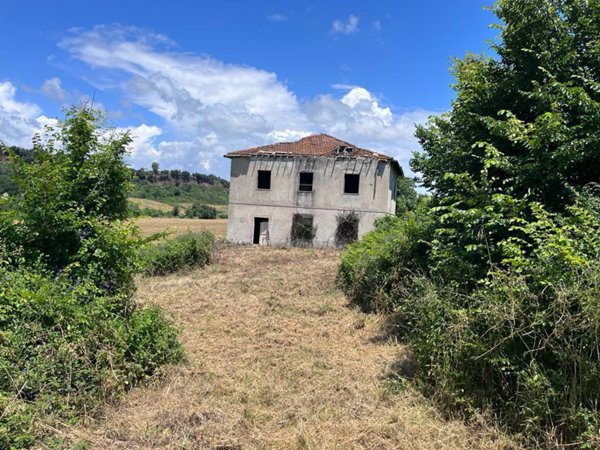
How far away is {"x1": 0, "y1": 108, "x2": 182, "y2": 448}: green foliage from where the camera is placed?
3.99 meters

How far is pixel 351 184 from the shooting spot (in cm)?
2103

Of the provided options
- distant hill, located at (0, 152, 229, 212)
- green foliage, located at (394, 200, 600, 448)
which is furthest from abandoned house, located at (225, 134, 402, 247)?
distant hill, located at (0, 152, 229, 212)

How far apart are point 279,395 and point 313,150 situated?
711 inches

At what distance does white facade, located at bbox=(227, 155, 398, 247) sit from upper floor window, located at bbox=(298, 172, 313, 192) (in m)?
0.16

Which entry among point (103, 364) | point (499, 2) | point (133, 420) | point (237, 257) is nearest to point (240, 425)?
point (133, 420)

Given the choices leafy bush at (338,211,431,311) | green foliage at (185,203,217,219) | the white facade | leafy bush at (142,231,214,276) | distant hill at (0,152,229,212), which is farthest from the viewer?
distant hill at (0,152,229,212)

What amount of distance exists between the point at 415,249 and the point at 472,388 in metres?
3.90

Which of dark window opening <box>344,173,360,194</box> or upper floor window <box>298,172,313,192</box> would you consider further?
upper floor window <box>298,172,313,192</box>

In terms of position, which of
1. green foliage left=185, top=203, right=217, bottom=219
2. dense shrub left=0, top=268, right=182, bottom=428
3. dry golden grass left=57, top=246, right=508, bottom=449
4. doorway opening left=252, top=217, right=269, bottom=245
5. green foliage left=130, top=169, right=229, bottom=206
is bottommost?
dry golden grass left=57, top=246, right=508, bottom=449

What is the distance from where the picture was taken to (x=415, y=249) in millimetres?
7996

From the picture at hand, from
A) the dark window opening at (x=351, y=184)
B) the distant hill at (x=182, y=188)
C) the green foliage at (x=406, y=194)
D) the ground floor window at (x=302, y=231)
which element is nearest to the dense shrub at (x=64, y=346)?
the ground floor window at (x=302, y=231)

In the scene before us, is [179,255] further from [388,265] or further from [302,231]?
[388,265]

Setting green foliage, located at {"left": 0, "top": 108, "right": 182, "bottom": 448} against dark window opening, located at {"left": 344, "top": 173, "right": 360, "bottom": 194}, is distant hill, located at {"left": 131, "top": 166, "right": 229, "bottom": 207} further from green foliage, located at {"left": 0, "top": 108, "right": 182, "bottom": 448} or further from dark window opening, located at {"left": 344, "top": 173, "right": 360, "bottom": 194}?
green foliage, located at {"left": 0, "top": 108, "right": 182, "bottom": 448}

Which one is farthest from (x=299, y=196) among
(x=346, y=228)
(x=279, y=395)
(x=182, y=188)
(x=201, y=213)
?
(x=182, y=188)
